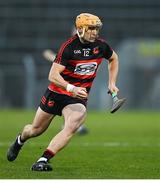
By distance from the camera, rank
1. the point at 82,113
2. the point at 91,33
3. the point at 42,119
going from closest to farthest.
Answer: the point at 82,113 → the point at 91,33 → the point at 42,119

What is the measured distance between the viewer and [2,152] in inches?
526

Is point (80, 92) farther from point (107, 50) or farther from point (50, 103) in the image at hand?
point (107, 50)

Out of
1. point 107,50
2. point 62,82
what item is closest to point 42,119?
point 62,82

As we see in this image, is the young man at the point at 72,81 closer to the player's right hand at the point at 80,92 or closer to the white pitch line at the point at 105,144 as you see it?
the player's right hand at the point at 80,92

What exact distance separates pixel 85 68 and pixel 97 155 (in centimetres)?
273

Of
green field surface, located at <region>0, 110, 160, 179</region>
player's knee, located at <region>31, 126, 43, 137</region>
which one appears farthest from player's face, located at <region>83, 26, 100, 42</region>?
green field surface, located at <region>0, 110, 160, 179</region>

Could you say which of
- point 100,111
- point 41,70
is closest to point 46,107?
point 100,111

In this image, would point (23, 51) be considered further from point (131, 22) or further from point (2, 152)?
point (2, 152)

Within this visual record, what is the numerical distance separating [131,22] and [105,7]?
1.63 m

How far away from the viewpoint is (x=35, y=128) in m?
11.2

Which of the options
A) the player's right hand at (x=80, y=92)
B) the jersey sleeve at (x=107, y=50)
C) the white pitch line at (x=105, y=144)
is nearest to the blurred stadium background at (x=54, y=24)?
the white pitch line at (x=105, y=144)

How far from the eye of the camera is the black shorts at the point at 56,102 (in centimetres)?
1066

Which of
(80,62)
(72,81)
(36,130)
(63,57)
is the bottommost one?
(36,130)

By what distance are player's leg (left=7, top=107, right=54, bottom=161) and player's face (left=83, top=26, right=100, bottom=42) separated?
4.03 ft
